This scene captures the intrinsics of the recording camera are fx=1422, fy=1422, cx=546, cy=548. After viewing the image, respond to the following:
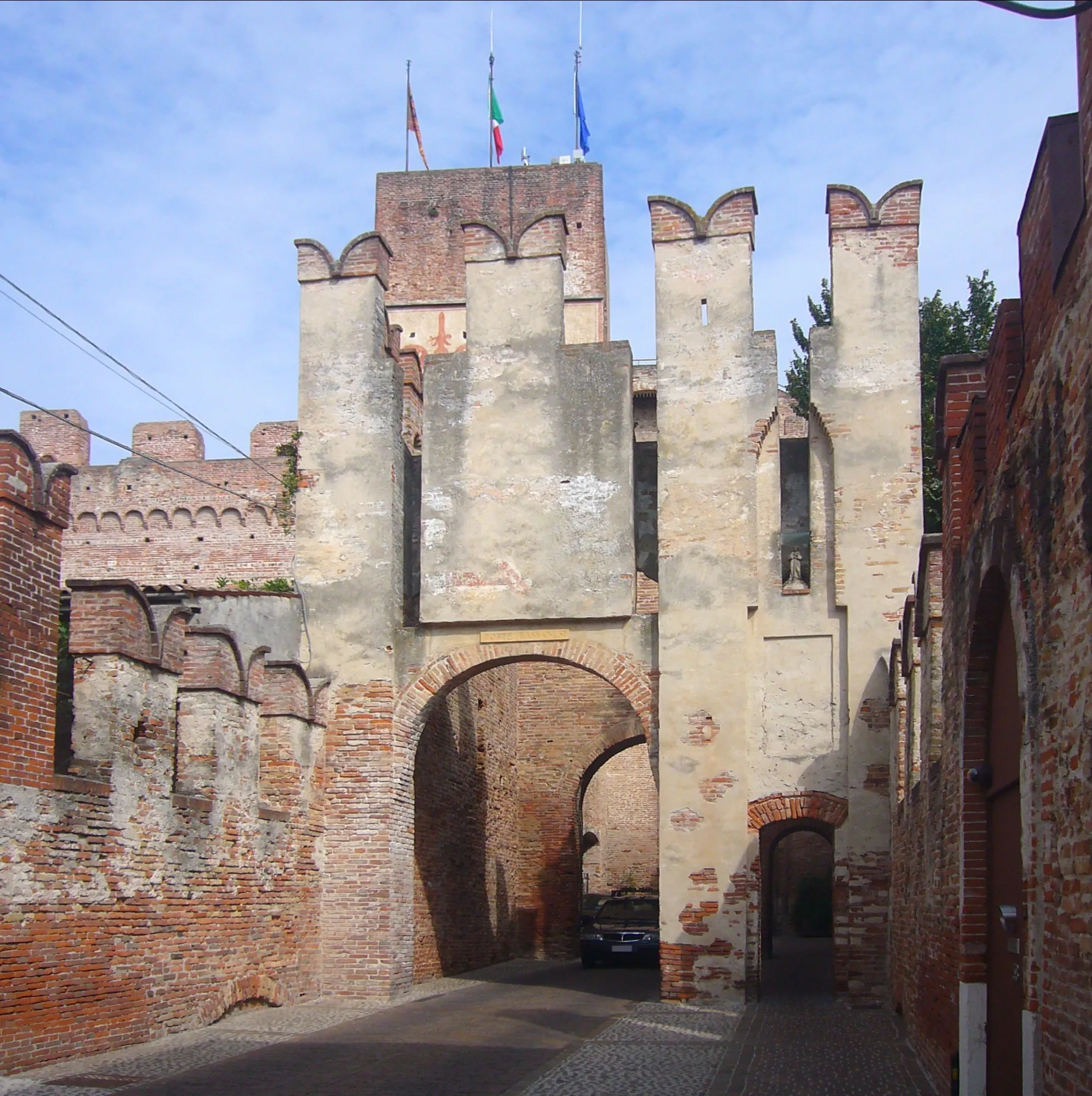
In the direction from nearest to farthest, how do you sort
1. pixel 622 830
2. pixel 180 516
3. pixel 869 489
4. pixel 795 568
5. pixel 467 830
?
pixel 869 489 → pixel 795 568 → pixel 467 830 → pixel 180 516 → pixel 622 830

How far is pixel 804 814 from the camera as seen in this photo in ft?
49.7

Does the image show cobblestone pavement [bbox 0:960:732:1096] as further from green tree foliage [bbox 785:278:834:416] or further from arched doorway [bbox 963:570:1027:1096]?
green tree foliage [bbox 785:278:834:416]

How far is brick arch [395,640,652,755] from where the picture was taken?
15516 millimetres

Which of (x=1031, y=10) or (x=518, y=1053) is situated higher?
(x=1031, y=10)

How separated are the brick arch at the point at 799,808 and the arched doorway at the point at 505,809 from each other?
3561mm

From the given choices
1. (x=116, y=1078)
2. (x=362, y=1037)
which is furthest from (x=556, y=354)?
(x=116, y=1078)

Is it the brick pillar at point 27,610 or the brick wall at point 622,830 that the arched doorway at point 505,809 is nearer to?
the brick pillar at point 27,610

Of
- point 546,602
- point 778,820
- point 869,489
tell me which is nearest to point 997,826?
point 778,820

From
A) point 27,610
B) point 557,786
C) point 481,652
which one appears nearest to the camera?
point 27,610

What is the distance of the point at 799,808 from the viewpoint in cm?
1516

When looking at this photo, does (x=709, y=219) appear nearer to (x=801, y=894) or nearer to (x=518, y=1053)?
(x=518, y=1053)

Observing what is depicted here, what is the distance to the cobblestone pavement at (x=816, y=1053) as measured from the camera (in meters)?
9.24

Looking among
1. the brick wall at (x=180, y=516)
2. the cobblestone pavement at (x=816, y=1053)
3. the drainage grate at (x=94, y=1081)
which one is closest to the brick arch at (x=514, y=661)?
the cobblestone pavement at (x=816, y=1053)

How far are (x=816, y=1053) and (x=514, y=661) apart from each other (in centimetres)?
610
